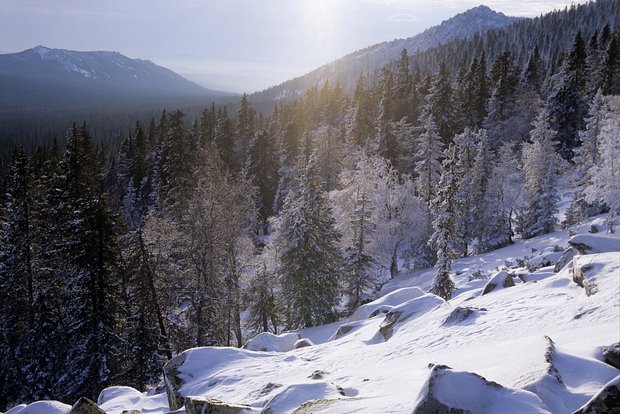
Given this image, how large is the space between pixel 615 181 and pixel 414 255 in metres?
16.1

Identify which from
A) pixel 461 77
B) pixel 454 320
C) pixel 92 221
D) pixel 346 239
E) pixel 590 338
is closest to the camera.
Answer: pixel 590 338

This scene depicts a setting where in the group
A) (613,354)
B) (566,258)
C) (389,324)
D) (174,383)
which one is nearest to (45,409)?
(174,383)

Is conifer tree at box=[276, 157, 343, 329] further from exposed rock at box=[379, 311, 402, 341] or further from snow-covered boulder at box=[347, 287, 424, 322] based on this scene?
exposed rock at box=[379, 311, 402, 341]

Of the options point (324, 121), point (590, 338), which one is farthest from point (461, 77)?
point (590, 338)

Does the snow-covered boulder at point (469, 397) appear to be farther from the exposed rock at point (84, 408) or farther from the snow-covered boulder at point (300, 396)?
the exposed rock at point (84, 408)

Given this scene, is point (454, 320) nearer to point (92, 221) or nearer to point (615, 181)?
point (92, 221)

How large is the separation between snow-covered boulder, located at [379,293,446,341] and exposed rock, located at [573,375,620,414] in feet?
32.4

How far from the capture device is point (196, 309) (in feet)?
80.8

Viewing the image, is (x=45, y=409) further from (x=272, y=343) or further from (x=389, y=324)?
(x=389, y=324)

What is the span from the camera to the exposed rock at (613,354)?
7590mm

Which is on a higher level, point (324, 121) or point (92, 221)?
point (324, 121)

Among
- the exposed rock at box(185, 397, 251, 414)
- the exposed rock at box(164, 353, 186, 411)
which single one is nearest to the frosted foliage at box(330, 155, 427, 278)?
the exposed rock at box(164, 353, 186, 411)

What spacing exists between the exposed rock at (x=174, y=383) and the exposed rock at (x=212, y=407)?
89.5 inches

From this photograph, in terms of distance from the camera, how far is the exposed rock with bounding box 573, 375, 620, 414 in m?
5.91
